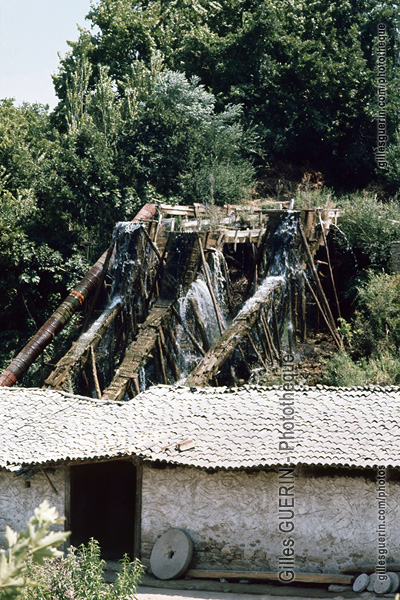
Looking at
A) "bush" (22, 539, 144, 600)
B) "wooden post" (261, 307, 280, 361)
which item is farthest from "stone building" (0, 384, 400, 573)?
"wooden post" (261, 307, 280, 361)

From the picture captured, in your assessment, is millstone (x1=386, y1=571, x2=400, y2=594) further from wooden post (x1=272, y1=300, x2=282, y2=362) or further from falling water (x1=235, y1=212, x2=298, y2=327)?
falling water (x1=235, y1=212, x2=298, y2=327)

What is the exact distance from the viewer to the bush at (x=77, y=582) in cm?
861

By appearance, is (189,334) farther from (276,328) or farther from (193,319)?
(276,328)

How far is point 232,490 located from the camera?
12.4 m

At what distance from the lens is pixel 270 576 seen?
12.0 meters

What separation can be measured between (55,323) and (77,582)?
14.0m

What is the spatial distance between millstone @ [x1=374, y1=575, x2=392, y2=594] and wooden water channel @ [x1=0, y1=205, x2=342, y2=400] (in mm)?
6655

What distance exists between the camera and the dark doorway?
46.4ft

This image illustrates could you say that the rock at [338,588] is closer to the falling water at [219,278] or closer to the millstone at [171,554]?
the millstone at [171,554]

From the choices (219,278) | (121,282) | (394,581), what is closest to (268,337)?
(219,278)

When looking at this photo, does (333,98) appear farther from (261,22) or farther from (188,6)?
(188,6)

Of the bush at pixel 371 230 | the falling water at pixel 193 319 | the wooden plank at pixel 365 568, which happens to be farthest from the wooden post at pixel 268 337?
the wooden plank at pixel 365 568

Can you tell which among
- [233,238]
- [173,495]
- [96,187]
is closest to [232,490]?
[173,495]

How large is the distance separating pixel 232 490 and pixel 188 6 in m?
29.8
